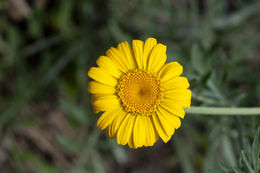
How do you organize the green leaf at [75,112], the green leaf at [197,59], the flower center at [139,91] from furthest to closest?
1. the green leaf at [75,112]
2. the green leaf at [197,59]
3. the flower center at [139,91]

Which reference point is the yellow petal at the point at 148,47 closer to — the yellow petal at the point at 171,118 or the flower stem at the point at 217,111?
the yellow petal at the point at 171,118

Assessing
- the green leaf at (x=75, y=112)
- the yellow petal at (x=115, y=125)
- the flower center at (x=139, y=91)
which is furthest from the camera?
the green leaf at (x=75, y=112)

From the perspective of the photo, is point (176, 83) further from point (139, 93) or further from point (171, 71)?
point (139, 93)

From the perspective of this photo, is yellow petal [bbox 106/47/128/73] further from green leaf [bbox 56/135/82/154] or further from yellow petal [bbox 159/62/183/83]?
green leaf [bbox 56/135/82/154]

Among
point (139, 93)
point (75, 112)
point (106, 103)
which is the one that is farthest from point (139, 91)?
point (75, 112)

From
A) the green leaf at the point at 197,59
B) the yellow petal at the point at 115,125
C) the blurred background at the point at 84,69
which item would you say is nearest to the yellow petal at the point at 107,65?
the yellow petal at the point at 115,125

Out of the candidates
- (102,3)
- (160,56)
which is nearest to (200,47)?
(160,56)

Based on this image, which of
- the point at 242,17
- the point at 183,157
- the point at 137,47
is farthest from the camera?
the point at 242,17

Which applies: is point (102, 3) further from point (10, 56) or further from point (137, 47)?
point (137, 47)
